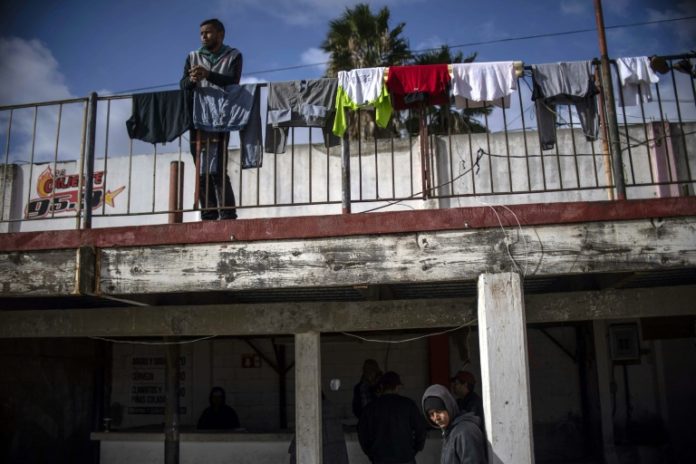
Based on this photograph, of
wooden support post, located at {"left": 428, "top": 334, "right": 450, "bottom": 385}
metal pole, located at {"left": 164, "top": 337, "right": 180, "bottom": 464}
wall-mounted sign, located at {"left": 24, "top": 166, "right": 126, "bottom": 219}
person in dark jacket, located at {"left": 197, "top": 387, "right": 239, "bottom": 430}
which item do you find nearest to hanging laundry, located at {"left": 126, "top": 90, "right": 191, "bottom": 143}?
metal pole, located at {"left": 164, "top": 337, "right": 180, "bottom": 464}

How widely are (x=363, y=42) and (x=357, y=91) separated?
12111 mm

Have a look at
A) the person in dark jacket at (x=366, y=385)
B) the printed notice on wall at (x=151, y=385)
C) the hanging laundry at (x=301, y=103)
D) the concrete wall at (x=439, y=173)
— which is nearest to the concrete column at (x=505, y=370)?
the hanging laundry at (x=301, y=103)

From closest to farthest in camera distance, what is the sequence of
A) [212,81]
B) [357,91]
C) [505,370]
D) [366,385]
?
1. [505,370]
2. [357,91]
3. [212,81]
4. [366,385]

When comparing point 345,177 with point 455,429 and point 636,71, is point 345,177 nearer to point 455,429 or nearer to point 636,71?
point 455,429

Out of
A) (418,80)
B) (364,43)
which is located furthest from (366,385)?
(364,43)

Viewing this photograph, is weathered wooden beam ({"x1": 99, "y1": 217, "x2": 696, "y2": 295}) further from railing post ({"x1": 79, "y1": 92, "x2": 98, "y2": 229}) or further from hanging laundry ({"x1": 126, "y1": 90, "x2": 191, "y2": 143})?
hanging laundry ({"x1": 126, "y1": 90, "x2": 191, "y2": 143})

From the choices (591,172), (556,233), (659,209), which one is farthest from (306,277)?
(591,172)

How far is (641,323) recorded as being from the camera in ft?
34.8

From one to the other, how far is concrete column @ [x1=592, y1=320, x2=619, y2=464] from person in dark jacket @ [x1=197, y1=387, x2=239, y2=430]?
5671 mm

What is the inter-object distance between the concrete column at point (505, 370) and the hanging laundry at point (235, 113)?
2.62m


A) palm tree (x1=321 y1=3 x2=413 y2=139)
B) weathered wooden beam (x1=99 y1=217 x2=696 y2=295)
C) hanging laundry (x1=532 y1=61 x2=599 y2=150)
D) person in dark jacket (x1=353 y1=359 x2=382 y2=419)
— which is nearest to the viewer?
weathered wooden beam (x1=99 y1=217 x2=696 y2=295)

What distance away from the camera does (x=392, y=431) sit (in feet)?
21.1

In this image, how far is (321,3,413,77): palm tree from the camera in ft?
56.7

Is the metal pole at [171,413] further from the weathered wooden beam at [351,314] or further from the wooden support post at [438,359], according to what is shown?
the wooden support post at [438,359]
